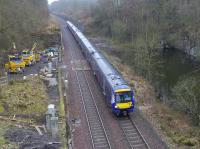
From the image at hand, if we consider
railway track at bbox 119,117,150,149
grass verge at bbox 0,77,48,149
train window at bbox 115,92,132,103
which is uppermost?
train window at bbox 115,92,132,103

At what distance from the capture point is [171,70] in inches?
2334

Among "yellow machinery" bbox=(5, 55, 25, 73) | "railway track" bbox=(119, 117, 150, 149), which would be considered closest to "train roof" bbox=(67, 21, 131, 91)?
"railway track" bbox=(119, 117, 150, 149)

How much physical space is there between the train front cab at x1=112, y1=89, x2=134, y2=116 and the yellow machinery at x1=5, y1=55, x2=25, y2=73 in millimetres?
18063

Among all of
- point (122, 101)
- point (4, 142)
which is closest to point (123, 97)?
point (122, 101)

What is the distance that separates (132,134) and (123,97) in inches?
153

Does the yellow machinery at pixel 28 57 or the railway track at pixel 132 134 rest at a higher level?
the yellow machinery at pixel 28 57

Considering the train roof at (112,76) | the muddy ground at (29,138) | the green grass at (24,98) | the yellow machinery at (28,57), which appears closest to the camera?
the muddy ground at (29,138)

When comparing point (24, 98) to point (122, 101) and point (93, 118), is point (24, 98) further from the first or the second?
point (122, 101)

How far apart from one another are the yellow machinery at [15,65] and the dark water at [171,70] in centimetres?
1668

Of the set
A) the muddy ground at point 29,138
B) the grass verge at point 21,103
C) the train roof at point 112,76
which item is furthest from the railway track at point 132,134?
the grass verge at point 21,103

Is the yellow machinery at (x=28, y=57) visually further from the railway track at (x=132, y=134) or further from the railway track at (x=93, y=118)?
the railway track at (x=132, y=134)

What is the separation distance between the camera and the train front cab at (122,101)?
30094 millimetres

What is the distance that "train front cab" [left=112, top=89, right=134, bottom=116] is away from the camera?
→ 1185 inches

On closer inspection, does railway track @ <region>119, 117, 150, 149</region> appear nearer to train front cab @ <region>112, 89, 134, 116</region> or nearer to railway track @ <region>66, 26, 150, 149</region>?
railway track @ <region>66, 26, 150, 149</region>
